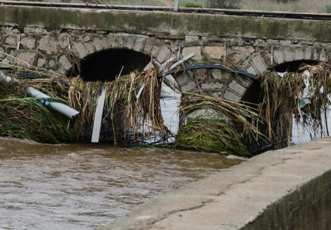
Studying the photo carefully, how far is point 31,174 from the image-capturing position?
7.50m

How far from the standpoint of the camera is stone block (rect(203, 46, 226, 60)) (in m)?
11.5

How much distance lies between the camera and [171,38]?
1155 centimetres

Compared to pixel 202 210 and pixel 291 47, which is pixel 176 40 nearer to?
pixel 291 47

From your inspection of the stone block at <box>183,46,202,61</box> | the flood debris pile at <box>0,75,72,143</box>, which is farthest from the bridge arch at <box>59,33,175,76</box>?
the flood debris pile at <box>0,75,72,143</box>

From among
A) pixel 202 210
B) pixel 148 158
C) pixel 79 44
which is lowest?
pixel 148 158

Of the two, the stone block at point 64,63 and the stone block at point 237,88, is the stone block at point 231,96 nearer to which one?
the stone block at point 237,88

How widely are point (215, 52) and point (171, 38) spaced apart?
70 centimetres

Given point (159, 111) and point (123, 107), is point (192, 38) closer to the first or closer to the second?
point (159, 111)

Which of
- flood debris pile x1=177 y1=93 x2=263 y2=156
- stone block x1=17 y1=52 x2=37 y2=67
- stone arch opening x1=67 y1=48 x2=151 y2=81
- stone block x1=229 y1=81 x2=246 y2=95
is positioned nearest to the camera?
flood debris pile x1=177 y1=93 x2=263 y2=156

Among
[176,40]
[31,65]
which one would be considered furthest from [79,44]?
[176,40]

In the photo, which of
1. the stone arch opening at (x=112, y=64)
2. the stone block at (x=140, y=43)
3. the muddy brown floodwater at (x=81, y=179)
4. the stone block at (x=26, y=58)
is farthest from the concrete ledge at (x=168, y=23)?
the muddy brown floodwater at (x=81, y=179)

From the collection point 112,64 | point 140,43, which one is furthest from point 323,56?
point 112,64

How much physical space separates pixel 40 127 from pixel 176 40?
2419 millimetres

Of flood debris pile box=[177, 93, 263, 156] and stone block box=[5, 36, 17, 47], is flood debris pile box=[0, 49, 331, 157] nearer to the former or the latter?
flood debris pile box=[177, 93, 263, 156]
